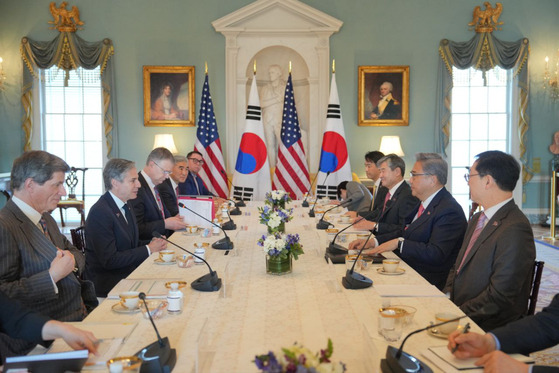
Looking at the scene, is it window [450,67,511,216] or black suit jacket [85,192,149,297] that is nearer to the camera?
black suit jacket [85,192,149,297]

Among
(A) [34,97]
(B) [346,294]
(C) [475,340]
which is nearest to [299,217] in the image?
(B) [346,294]

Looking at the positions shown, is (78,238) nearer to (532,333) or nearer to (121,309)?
(121,309)

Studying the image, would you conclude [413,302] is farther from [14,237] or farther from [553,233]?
[553,233]


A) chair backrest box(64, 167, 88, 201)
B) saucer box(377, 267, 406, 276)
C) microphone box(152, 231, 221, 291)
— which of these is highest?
chair backrest box(64, 167, 88, 201)

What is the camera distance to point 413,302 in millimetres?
2471

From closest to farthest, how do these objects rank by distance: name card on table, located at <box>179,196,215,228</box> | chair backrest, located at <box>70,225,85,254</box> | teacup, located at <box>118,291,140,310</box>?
1. teacup, located at <box>118,291,140,310</box>
2. chair backrest, located at <box>70,225,85,254</box>
3. name card on table, located at <box>179,196,215,228</box>

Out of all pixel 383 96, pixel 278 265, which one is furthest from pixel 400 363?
pixel 383 96

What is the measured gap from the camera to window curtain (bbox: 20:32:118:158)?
28.7ft

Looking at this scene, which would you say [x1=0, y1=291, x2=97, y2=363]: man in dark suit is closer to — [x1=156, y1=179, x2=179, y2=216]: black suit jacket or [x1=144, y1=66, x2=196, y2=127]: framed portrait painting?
[x1=156, y1=179, x2=179, y2=216]: black suit jacket

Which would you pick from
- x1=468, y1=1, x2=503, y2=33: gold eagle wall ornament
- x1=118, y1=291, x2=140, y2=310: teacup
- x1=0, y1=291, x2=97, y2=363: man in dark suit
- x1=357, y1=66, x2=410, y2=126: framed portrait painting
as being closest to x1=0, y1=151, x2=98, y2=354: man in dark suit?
x1=0, y1=291, x2=97, y2=363: man in dark suit

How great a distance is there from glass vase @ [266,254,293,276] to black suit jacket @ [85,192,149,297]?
97 cm

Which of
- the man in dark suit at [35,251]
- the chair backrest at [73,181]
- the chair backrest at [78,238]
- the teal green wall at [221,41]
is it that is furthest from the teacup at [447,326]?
the chair backrest at [73,181]

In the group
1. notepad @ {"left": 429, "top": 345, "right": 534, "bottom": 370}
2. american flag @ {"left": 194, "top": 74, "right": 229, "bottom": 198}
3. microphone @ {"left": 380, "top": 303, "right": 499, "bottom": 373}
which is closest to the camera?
microphone @ {"left": 380, "top": 303, "right": 499, "bottom": 373}

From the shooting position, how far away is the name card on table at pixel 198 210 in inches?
175
